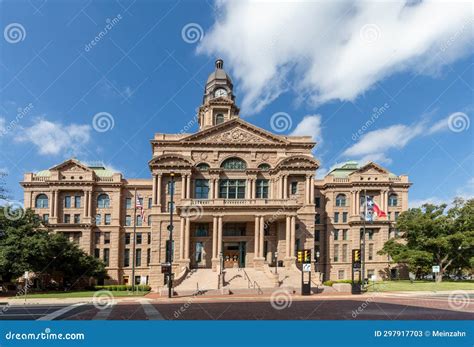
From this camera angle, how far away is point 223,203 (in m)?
46.3

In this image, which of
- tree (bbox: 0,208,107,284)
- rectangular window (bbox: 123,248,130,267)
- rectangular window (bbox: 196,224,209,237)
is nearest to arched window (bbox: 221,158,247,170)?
rectangular window (bbox: 196,224,209,237)

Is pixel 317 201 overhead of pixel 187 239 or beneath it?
overhead

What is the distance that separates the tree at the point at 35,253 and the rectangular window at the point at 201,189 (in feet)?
53.8

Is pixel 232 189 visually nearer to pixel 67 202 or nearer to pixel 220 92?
pixel 220 92

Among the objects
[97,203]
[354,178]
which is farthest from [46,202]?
[354,178]

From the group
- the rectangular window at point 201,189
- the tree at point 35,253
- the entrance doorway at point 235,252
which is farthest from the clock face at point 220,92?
the tree at point 35,253

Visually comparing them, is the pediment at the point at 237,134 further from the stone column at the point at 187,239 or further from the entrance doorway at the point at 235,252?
the entrance doorway at the point at 235,252

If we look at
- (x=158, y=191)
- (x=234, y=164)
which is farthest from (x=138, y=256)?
(x=234, y=164)

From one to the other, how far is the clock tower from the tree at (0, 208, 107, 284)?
26996mm

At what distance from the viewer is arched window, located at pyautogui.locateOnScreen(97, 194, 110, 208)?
5841cm

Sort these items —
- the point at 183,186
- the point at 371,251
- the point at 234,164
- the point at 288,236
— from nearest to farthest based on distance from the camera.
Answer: the point at 288,236
the point at 183,186
the point at 234,164
the point at 371,251

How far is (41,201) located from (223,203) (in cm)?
2980

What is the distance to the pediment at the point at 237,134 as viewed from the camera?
174 ft

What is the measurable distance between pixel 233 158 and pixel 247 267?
49.0 ft
